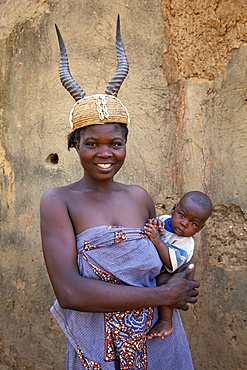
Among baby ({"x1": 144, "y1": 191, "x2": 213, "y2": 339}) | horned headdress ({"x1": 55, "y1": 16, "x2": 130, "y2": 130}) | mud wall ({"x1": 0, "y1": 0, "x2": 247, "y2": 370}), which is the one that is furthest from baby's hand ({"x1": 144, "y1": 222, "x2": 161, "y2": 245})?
mud wall ({"x1": 0, "y1": 0, "x2": 247, "y2": 370})

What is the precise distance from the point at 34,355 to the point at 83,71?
2.27 m

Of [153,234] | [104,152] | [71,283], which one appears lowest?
[71,283]

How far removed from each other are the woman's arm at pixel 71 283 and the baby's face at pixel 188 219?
33 centimetres

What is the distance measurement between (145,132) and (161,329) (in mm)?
1895

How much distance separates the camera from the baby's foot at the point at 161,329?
225 centimetres

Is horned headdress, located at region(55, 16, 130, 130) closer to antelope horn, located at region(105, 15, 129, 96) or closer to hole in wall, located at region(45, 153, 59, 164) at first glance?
antelope horn, located at region(105, 15, 129, 96)

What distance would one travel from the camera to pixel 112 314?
216 centimetres

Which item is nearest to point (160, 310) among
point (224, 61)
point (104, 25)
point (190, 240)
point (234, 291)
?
point (190, 240)

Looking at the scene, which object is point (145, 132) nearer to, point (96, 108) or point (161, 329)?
point (96, 108)

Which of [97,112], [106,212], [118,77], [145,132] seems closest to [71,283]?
[106,212]

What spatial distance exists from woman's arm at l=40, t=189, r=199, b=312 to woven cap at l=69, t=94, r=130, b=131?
0.34 metres

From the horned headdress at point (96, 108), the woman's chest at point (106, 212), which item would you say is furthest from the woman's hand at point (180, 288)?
the horned headdress at point (96, 108)

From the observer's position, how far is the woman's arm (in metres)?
2.04

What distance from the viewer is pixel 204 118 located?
377 cm
